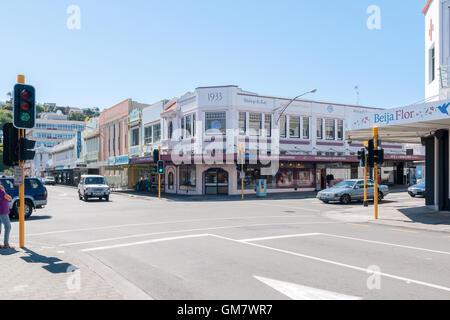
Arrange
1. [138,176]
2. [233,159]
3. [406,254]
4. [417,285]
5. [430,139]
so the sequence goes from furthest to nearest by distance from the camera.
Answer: [138,176] → [233,159] → [430,139] → [406,254] → [417,285]

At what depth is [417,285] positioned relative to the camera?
241 inches

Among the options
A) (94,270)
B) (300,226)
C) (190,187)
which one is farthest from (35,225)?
(190,187)

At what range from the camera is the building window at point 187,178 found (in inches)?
1348

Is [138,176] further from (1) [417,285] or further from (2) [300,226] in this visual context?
(1) [417,285]

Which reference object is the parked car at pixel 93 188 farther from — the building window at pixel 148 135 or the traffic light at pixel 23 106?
the traffic light at pixel 23 106

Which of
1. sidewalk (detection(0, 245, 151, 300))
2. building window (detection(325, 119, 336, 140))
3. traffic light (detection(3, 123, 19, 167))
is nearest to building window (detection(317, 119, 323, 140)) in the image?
building window (detection(325, 119, 336, 140))

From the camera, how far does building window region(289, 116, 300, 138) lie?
3691 cm

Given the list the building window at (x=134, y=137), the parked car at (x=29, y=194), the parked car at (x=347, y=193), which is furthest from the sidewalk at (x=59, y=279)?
the building window at (x=134, y=137)

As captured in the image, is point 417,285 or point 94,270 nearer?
point 417,285

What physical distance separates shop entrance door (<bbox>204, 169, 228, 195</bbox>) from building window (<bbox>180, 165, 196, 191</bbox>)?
4.07ft

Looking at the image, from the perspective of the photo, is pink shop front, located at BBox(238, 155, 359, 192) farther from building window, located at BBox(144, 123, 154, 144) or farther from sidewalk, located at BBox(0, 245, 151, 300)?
sidewalk, located at BBox(0, 245, 151, 300)
